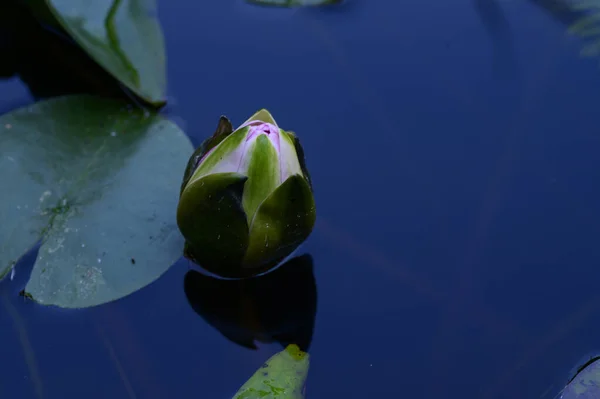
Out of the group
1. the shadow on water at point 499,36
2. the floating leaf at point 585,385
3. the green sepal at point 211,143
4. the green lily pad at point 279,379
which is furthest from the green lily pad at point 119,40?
the floating leaf at point 585,385

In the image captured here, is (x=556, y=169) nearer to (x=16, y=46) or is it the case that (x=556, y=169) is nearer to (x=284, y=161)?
(x=284, y=161)

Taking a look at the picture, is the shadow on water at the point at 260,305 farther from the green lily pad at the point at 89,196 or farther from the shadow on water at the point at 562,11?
the shadow on water at the point at 562,11

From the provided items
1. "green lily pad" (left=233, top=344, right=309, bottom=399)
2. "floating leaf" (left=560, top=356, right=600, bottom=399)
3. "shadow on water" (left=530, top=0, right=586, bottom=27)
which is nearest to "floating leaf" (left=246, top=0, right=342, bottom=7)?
"shadow on water" (left=530, top=0, right=586, bottom=27)

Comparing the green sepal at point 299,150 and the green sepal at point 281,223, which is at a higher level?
the green sepal at point 299,150

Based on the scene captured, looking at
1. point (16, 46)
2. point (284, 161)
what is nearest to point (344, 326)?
point (284, 161)

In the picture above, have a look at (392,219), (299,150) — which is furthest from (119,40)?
(392,219)
